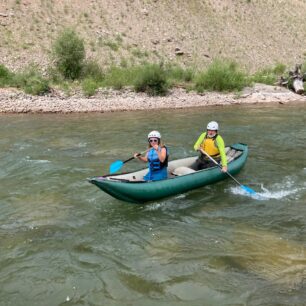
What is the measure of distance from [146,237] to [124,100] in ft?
47.9

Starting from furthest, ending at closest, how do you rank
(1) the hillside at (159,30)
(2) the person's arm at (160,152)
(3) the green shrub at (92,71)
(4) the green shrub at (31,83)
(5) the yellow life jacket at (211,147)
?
1. (1) the hillside at (159,30)
2. (3) the green shrub at (92,71)
3. (4) the green shrub at (31,83)
4. (5) the yellow life jacket at (211,147)
5. (2) the person's arm at (160,152)

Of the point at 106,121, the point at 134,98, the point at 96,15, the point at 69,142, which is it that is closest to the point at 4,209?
the point at 69,142

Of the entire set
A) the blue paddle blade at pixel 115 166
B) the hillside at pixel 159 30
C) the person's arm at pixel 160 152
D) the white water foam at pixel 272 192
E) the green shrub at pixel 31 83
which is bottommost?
the white water foam at pixel 272 192

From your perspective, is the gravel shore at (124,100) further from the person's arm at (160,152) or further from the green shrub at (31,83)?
the person's arm at (160,152)

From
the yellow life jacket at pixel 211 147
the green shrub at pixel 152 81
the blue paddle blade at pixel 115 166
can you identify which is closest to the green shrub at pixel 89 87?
the green shrub at pixel 152 81

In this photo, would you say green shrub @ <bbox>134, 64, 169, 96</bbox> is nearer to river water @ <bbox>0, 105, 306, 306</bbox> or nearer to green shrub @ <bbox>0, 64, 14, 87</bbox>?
green shrub @ <bbox>0, 64, 14, 87</bbox>

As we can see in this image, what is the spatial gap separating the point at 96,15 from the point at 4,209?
27.6 meters

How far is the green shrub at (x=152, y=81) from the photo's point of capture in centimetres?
2214

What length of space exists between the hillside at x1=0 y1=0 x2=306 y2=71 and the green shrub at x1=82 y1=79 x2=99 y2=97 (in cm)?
552

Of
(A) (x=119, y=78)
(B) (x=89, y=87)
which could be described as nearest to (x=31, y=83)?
(B) (x=89, y=87)

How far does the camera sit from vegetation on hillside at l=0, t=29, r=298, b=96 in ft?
72.1

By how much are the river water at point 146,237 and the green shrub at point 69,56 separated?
12555 mm

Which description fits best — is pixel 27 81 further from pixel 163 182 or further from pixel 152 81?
pixel 163 182

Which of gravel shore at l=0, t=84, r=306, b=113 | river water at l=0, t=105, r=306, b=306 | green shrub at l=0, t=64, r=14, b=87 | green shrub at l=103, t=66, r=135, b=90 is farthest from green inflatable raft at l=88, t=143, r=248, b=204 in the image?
green shrub at l=0, t=64, r=14, b=87
